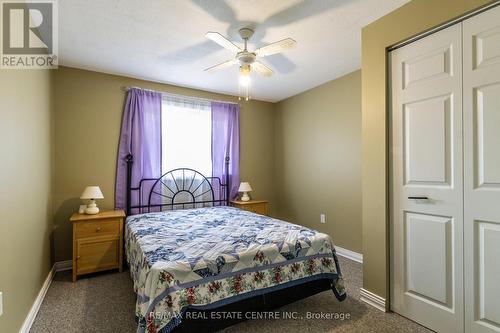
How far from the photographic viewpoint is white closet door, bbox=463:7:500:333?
1572mm

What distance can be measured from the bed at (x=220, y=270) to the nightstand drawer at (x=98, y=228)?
21 cm

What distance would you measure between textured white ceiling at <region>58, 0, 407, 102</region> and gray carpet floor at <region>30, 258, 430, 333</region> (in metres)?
2.47

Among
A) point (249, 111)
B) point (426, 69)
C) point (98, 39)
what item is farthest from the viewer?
point (249, 111)

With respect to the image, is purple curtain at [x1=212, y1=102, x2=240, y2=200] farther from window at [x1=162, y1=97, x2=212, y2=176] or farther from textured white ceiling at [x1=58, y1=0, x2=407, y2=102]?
textured white ceiling at [x1=58, y1=0, x2=407, y2=102]

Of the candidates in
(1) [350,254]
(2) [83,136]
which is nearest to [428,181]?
(1) [350,254]

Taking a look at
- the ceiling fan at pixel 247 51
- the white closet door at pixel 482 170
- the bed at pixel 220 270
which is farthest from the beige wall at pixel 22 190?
the white closet door at pixel 482 170

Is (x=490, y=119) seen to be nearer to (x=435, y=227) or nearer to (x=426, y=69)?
(x=426, y=69)

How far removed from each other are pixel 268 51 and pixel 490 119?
164 centimetres

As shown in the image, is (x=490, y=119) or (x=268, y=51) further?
(x=268, y=51)

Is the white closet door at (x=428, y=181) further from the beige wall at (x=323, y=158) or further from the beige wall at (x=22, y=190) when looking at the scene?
the beige wall at (x=22, y=190)

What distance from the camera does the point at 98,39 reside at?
2465mm

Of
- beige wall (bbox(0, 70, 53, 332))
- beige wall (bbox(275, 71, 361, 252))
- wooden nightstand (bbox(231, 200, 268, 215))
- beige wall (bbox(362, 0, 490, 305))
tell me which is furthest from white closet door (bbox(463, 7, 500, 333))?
beige wall (bbox(0, 70, 53, 332))

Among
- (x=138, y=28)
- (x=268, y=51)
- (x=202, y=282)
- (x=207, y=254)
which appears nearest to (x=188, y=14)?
(x=138, y=28)

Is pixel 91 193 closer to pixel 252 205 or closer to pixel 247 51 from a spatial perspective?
pixel 252 205
